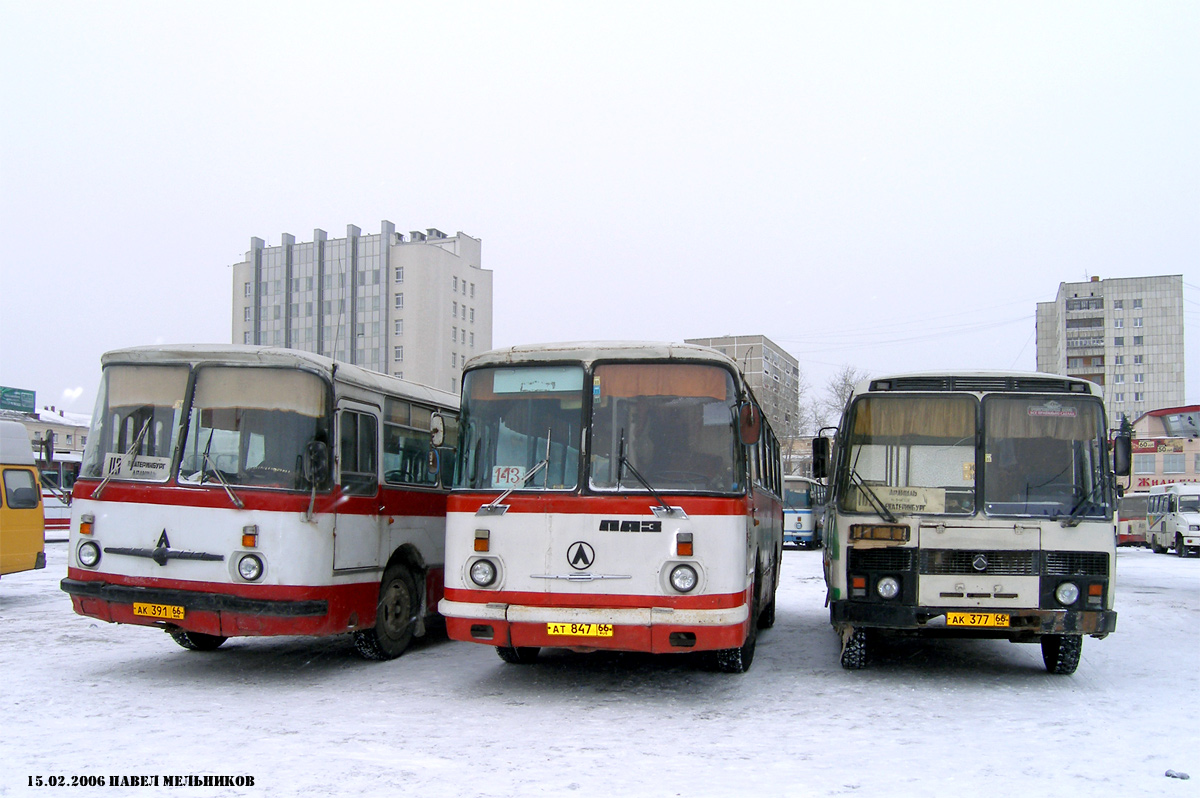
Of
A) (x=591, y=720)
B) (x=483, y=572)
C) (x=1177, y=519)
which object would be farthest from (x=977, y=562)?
(x=1177, y=519)

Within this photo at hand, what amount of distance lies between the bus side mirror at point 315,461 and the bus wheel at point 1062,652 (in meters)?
6.87

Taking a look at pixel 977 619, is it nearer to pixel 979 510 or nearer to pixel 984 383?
pixel 979 510

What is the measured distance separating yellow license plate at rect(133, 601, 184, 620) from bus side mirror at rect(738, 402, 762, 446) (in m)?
5.09

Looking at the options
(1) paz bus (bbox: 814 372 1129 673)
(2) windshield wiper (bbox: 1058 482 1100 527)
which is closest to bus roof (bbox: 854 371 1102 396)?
(1) paz bus (bbox: 814 372 1129 673)

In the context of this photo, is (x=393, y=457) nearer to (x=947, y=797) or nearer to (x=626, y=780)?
(x=626, y=780)

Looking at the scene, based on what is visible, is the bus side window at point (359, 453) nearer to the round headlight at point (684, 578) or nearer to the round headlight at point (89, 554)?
the round headlight at point (89, 554)

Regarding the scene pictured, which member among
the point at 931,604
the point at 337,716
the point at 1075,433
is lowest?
the point at 337,716

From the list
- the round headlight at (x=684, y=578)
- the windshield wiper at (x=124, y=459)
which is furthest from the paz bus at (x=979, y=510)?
the windshield wiper at (x=124, y=459)

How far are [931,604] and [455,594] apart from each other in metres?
4.28

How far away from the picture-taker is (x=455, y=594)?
868 cm

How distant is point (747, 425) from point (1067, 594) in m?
3.27

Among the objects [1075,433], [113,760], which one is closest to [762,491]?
[1075,433]

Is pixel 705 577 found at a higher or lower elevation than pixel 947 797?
higher

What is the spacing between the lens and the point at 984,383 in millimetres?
9750
